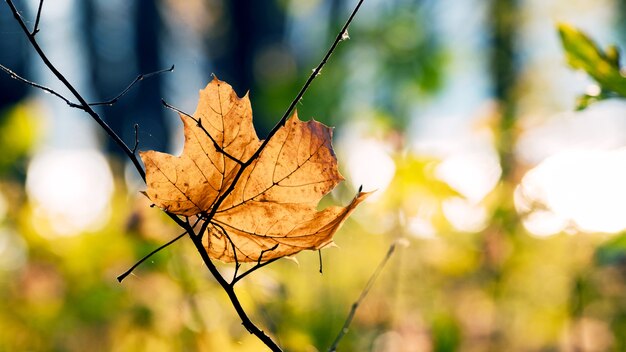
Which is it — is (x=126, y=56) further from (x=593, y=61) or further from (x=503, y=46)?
(x=593, y=61)

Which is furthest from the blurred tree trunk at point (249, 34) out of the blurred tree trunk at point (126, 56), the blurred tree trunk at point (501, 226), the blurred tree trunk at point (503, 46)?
the blurred tree trunk at point (501, 226)

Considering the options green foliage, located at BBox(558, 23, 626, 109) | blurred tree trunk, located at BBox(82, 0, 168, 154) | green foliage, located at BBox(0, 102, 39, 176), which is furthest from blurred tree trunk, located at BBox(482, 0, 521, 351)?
blurred tree trunk, located at BBox(82, 0, 168, 154)

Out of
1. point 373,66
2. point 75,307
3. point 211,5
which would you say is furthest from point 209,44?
point 75,307

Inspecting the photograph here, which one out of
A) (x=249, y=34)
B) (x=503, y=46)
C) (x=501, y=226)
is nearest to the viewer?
(x=501, y=226)

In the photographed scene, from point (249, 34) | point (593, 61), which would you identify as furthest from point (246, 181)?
point (249, 34)

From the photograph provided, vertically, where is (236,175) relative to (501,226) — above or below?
below

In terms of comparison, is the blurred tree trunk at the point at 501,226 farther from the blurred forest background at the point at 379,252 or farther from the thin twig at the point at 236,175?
the thin twig at the point at 236,175

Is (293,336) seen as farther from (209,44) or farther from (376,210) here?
(209,44)

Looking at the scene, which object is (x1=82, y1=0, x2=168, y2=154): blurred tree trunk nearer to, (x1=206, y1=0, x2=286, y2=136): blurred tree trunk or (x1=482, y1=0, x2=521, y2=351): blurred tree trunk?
(x1=206, y1=0, x2=286, y2=136): blurred tree trunk
